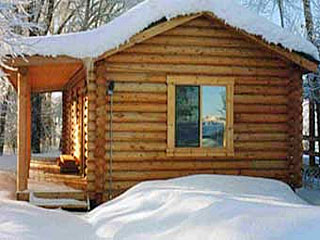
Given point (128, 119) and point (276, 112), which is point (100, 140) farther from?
point (276, 112)

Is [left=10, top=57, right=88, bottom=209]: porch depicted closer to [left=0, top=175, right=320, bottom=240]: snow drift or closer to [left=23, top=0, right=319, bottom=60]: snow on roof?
[left=23, top=0, right=319, bottom=60]: snow on roof

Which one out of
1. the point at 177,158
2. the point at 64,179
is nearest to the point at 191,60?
the point at 177,158

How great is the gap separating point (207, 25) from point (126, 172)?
369 centimetres

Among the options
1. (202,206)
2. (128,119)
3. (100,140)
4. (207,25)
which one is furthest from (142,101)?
(202,206)

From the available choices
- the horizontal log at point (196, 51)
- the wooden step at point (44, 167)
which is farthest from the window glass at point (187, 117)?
the wooden step at point (44, 167)

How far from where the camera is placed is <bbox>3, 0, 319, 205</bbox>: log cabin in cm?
1071

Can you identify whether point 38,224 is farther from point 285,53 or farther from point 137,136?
point 285,53

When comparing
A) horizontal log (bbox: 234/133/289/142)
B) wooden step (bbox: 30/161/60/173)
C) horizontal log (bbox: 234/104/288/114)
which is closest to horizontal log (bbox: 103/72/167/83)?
horizontal log (bbox: 234/104/288/114)

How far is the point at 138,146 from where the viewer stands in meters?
11.0

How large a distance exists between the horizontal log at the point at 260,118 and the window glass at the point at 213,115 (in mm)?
378

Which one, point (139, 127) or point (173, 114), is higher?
point (173, 114)

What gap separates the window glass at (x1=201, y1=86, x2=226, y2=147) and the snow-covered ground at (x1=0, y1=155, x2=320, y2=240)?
1.21m

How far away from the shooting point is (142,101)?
10992 mm

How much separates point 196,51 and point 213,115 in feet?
4.78
